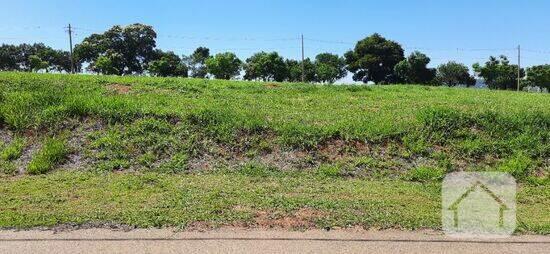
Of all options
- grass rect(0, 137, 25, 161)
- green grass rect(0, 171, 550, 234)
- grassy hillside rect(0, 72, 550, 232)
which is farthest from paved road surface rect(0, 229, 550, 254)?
grass rect(0, 137, 25, 161)

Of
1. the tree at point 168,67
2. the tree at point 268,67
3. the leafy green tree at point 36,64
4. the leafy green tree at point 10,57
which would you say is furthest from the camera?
the leafy green tree at point 10,57

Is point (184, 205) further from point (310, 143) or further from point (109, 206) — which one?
point (310, 143)

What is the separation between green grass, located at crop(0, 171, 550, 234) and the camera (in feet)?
18.8

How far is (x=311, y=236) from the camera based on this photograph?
17.4 feet

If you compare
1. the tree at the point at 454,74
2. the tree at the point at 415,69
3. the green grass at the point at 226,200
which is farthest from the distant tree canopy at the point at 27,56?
the green grass at the point at 226,200

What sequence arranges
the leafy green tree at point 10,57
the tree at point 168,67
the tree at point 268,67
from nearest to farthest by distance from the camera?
the tree at point 268,67 → the tree at point 168,67 → the leafy green tree at point 10,57

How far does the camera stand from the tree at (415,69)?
40031 mm

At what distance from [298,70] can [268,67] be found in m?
4.04

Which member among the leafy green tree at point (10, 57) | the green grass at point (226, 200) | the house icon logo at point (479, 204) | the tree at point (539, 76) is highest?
the leafy green tree at point (10, 57)

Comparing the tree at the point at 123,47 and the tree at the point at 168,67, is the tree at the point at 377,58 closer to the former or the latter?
the tree at the point at 168,67

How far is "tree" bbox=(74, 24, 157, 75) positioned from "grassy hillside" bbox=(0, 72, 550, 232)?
36.7 metres

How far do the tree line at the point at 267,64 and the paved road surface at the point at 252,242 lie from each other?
3015 cm

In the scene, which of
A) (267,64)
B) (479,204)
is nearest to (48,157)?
(479,204)

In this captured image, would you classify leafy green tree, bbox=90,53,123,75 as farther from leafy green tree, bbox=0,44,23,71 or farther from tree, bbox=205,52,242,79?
leafy green tree, bbox=0,44,23,71
